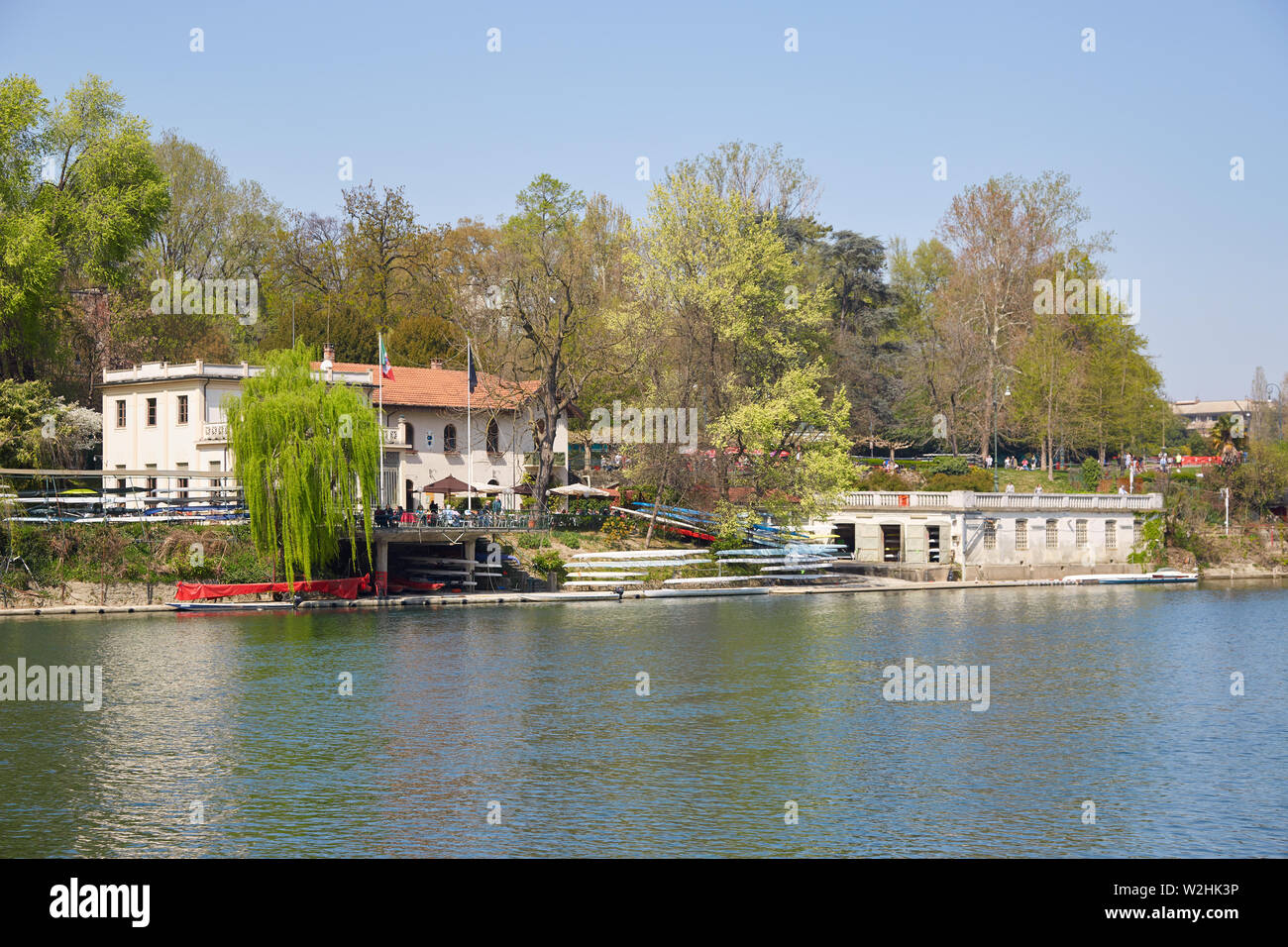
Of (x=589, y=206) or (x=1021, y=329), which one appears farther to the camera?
(x=589, y=206)

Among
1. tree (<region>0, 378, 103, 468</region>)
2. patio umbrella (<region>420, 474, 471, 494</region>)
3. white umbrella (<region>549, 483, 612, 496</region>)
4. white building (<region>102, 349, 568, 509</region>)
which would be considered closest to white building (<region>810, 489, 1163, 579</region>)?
white umbrella (<region>549, 483, 612, 496</region>)

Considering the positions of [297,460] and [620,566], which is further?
[620,566]

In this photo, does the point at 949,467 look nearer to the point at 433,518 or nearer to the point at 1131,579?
the point at 1131,579

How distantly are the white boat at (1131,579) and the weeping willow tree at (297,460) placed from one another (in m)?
38.5

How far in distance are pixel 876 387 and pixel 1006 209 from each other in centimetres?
1452

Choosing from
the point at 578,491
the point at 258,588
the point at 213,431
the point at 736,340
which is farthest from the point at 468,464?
the point at 258,588

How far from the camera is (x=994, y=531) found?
6688cm

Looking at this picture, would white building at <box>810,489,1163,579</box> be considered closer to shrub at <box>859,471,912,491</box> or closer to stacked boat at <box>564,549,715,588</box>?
shrub at <box>859,471,912,491</box>

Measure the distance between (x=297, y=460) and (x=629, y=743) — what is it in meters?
24.2

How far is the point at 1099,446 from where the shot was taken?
8150 cm

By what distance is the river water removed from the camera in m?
20.6

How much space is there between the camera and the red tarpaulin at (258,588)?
4731 centimetres
